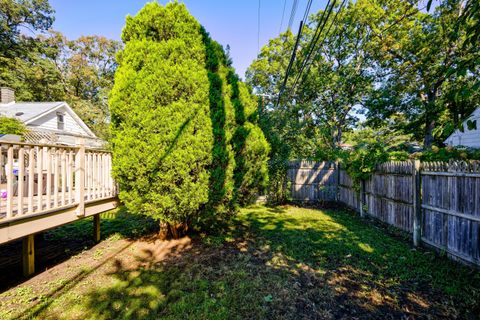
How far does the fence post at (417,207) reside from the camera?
4.26 metres

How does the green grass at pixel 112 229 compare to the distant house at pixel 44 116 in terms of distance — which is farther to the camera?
the distant house at pixel 44 116

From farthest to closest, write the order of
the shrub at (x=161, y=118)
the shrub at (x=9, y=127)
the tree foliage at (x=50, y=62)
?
1. the tree foliage at (x=50, y=62)
2. the shrub at (x=9, y=127)
3. the shrub at (x=161, y=118)

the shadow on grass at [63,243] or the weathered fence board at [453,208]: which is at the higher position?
the weathered fence board at [453,208]

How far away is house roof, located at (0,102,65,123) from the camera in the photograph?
13.1 m

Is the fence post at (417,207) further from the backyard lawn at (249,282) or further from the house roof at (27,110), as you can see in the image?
the house roof at (27,110)

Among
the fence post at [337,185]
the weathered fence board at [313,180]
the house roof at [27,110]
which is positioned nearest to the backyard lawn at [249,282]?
the fence post at [337,185]

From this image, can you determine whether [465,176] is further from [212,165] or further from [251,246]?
[212,165]

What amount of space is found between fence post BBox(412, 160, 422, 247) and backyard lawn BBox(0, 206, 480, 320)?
23 cm

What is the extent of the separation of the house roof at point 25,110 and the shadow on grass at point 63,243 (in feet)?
38.6

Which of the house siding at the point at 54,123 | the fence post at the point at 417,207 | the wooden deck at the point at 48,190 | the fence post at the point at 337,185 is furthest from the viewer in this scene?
the house siding at the point at 54,123

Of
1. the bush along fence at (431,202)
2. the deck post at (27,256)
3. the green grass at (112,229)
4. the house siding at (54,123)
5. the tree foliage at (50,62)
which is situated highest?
the tree foliage at (50,62)

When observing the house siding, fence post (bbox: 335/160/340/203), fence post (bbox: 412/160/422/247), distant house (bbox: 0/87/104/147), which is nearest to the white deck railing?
fence post (bbox: 412/160/422/247)

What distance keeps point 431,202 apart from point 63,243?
712 cm

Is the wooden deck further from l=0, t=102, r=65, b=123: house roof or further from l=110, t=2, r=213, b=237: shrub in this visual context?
l=0, t=102, r=65, b=123: house roof
